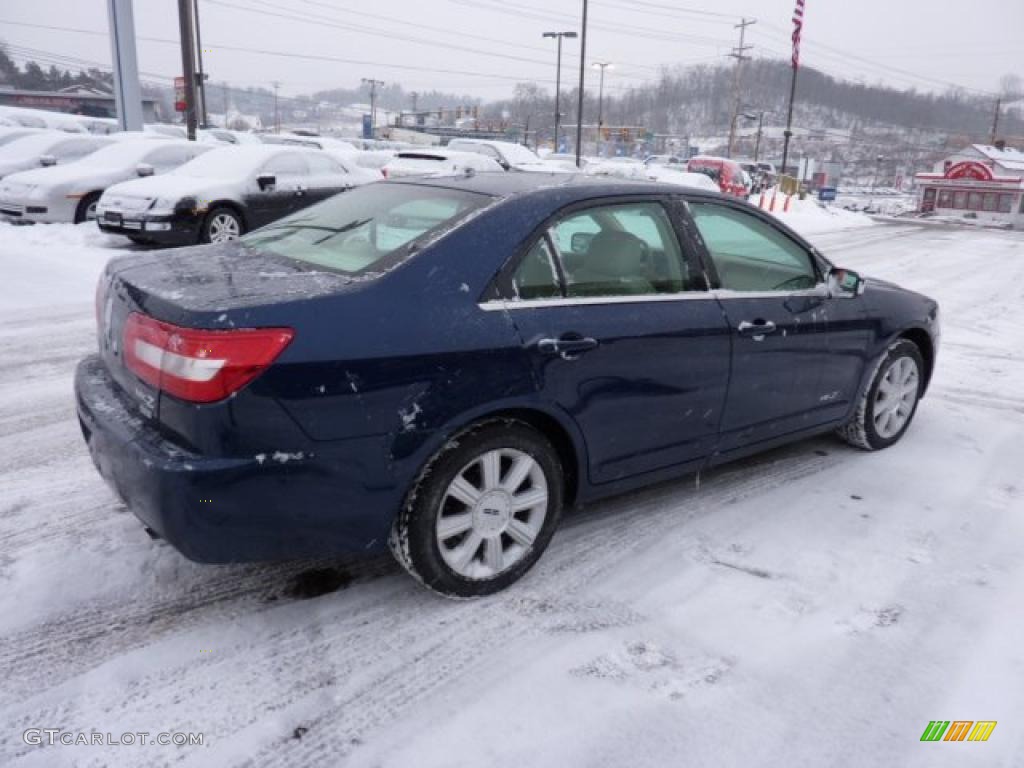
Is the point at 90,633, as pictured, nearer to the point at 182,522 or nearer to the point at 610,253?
the point at 182,522

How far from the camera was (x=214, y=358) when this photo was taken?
2340mm

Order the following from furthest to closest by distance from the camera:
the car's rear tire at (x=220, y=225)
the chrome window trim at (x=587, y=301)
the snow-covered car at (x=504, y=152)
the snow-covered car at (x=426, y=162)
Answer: the snow-covered car at (x=504, y=152) → the snow-covered car at (x=426, y=162) → the car's rear tire at (x=220, y=225) → the chrome window trim at (x=587, y=301)

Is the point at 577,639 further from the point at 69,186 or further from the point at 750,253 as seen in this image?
the point at 69,186

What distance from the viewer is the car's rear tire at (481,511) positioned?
2730 mm

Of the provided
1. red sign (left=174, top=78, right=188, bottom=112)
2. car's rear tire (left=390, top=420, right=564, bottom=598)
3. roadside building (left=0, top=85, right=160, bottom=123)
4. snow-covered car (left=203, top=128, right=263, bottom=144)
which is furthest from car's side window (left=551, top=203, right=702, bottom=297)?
roadside building (left=0, top=85, right=160, bottom=123)

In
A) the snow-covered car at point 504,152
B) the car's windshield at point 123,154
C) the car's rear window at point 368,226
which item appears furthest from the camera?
the snow-covered car at point 504,152

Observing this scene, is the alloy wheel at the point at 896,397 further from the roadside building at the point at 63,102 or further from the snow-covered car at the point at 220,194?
the roadside building at the point at 63,102

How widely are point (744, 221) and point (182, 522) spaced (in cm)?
280

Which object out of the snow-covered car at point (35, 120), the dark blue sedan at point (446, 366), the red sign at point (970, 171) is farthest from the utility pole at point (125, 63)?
the red sign at point (970, 171)

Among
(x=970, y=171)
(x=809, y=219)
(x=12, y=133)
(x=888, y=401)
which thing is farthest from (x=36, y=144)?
(x=970, y=171)

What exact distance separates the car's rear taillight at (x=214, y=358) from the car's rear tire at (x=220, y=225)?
8.48 meters

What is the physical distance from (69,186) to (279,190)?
3.35m

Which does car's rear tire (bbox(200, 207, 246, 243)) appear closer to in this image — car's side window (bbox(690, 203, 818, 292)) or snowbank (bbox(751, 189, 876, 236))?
car's side window (bbox(690, 203, 818, 292))

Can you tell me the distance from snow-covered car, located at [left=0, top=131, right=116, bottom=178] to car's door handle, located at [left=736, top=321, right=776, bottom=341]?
14.8 meters
